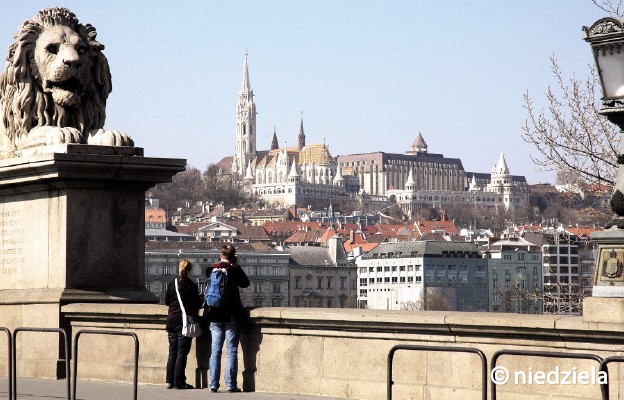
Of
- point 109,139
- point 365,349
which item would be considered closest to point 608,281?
point 365,349

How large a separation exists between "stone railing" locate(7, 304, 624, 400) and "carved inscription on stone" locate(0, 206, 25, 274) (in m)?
0.94

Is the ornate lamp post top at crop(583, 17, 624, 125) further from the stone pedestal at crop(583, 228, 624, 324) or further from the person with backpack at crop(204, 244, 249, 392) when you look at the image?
the person with backpack at crop(204, 244, 249, 392)

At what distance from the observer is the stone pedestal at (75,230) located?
41.8 feet

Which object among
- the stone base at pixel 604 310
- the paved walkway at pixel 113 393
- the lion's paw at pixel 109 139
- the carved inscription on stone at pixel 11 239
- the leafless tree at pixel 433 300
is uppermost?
the lion's paw at pixel 109 139

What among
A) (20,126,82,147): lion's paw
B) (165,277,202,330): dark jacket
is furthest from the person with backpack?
(20,126,82,147): lion's paw

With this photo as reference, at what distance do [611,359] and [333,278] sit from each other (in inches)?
7060

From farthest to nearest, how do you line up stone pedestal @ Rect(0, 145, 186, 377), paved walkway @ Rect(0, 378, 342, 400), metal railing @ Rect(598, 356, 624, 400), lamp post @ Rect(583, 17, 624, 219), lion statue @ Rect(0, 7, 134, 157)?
1. lion statue @ Rect(0, 7, 134, 157)
2. stone pedestal @ Rect(0, 145, 186, 377)
3. paved walkway @ Rect(0, 378, 342, 400)
4. lamp post @ Rect(583, 17, 624, 219)
5. metal railing @ Rect(598, 356, 624, 400)

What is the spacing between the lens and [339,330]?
10.8m

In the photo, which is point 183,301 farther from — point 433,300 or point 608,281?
point 433,300

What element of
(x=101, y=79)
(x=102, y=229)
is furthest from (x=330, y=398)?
(x=101, y=79)

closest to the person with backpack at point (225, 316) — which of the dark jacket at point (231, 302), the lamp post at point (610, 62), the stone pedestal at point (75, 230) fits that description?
the dark jacket at point (231, 302)

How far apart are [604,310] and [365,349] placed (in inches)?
83.2

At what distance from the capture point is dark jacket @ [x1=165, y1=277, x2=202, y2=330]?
1188 cm

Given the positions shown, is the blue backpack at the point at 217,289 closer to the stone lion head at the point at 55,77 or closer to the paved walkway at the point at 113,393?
the paved walkway at the point at 113,393
